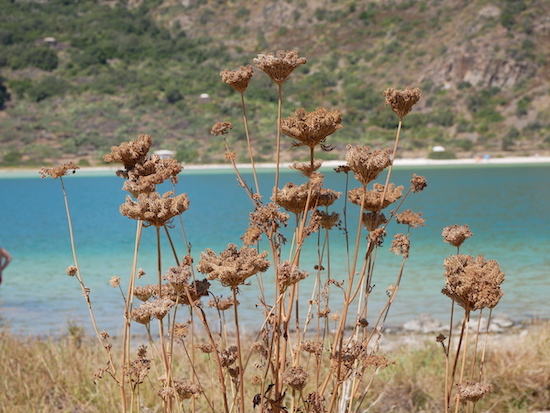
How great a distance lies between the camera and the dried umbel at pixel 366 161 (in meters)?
1.50

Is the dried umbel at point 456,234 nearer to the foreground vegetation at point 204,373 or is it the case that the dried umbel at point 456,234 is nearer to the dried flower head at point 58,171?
the dried flower head at point 58,171

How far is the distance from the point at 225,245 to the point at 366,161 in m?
16.4

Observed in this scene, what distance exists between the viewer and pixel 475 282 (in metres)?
1.40

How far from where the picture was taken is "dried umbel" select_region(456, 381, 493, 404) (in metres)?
1.60

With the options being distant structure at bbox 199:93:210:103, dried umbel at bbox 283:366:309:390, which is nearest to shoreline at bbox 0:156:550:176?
distant structure at bbox 199:93:210:103

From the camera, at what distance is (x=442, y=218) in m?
24.5

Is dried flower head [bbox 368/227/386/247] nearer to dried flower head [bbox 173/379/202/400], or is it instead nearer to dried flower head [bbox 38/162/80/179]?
dried flower head [bbox 173/379/202/400]

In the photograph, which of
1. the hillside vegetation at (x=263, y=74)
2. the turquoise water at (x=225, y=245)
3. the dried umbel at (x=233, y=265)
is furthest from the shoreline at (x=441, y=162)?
the dried umbel at (x=233, y=265)

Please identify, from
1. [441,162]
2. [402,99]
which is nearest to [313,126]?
[402,99]

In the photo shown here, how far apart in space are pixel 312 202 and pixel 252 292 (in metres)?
9.46

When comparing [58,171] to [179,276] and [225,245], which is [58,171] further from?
[225,245]

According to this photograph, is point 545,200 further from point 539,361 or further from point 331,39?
point 331,39

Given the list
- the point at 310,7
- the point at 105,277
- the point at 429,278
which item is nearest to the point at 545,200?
the point at 429,278

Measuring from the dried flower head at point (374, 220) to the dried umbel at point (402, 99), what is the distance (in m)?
0.29
